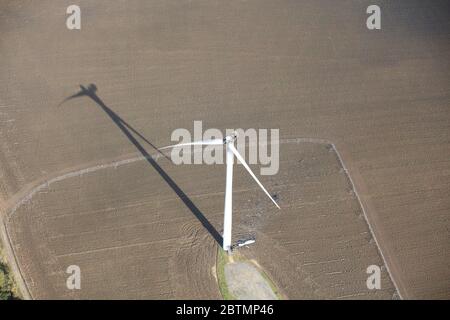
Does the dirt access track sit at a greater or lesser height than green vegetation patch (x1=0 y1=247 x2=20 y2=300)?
greater

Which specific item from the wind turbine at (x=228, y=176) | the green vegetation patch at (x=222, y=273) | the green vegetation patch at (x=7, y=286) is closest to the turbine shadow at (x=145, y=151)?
the green vegetation patch at (x=222, y=273)

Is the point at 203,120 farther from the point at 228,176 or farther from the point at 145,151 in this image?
the point at 228,176

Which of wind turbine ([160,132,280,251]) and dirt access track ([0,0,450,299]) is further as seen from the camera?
dirt access track ([0,0,450,299])

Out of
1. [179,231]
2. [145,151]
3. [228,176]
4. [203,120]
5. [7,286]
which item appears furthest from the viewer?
[203,120]

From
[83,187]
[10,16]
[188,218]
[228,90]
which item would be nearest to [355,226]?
[188,218]

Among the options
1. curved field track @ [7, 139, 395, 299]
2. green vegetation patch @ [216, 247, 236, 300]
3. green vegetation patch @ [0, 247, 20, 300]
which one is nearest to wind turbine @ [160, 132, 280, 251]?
green vegetation patch @ [216, 247, 236, 300]

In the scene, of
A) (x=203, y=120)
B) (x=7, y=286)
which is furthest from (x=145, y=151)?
(x=7, y=286)

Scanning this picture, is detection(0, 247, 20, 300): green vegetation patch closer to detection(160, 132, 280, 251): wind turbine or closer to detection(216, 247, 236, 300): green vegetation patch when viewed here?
detection(216, 247, 236, 300): green vegetation patch
